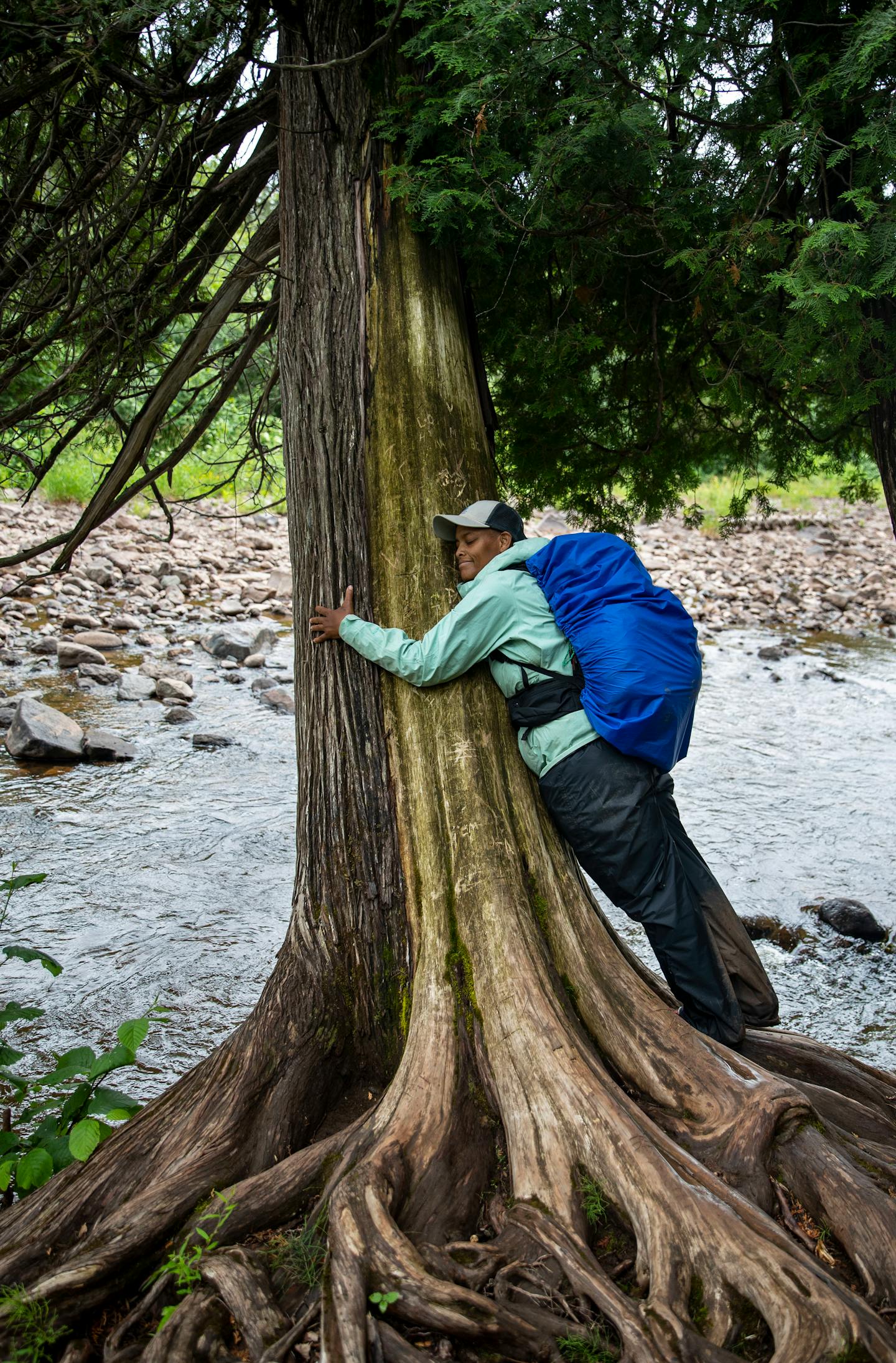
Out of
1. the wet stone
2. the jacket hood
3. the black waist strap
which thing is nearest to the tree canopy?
the jacket hood

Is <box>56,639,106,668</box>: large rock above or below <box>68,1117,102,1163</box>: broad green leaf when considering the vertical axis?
above

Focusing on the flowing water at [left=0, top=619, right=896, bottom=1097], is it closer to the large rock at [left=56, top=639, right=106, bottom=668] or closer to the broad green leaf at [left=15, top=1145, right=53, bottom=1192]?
the large rock at [left=56, top=639, right=106, bottom=668]

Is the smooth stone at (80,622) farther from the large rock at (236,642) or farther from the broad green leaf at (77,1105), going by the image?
the broad green leaf at (77,1105)

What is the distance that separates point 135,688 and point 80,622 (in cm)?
226

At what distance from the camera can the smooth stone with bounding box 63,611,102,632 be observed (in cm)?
1131

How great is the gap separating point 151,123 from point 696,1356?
488 cm

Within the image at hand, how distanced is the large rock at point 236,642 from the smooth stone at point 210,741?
2464 millimetres

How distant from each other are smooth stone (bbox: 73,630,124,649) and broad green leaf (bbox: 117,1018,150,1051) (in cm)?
845

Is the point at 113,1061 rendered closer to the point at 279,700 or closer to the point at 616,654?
the point at 616,654

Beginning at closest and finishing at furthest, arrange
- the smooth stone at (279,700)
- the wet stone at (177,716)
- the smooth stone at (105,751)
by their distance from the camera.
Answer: the smooth stone at (105,751) → the wet stone at (177,716) → the smooth stone at (279,700)

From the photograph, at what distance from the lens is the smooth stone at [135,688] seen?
9477mm

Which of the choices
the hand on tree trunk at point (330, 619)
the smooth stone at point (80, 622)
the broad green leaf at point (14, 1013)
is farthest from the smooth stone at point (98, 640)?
the hand on tree trunk at point (330, 619)

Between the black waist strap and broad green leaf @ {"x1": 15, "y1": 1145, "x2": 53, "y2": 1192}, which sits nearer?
broad green leaf @ {"x1": 15, "y1": 1145, "x2": 53, "y2": 1192}

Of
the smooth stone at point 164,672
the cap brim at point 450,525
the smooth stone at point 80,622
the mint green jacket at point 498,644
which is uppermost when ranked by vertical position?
the cap brim at point 450,525
